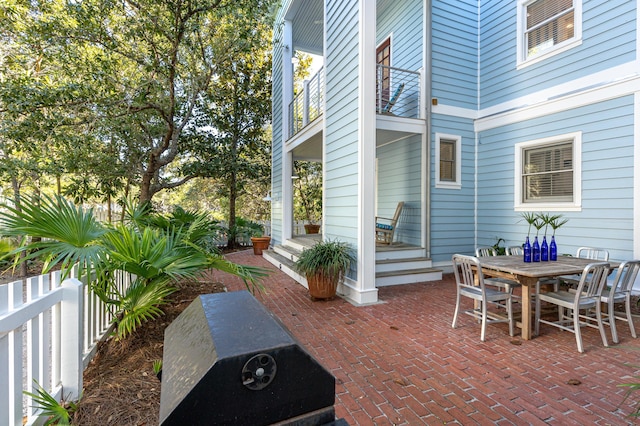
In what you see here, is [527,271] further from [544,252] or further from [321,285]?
[321,285]

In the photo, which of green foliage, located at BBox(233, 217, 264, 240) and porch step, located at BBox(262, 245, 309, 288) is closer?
porch step, located at BBox(262, 245, 309, 288)

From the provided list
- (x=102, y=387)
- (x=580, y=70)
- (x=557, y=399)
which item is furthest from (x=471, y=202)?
(x=102, y=387)

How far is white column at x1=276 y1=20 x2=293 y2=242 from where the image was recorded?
9555 mm

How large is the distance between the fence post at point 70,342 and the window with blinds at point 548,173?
7341mm

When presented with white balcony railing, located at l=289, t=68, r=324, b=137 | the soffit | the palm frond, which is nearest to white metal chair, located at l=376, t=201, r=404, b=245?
white balcony railing, located at l=289, t=68, r=324, b=137

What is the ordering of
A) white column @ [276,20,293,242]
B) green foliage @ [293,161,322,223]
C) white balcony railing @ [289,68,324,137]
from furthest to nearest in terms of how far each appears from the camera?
1. green foliage @ [293,161,322,223]
2. white column @ [276,20,293,242]
3. white balcony railing @ [289,68,324,137]

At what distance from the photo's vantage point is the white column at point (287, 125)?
955 centimetres

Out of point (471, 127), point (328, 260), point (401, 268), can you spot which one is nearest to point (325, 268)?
point (328, 260)

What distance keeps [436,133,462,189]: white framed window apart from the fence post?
263 inches

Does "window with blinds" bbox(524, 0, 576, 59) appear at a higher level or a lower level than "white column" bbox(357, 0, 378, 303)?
higher

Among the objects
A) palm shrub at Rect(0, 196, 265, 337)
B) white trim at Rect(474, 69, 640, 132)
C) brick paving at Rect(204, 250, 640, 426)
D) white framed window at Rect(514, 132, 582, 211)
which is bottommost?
brick paving at Rect(204, 250, 640, 426)

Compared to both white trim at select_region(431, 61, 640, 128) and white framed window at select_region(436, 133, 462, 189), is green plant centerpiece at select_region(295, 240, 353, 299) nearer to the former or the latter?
white framed window at select_region(436, 133, 462, 189)

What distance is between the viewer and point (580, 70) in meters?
5.58

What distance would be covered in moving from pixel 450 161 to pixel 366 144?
3.18 m
